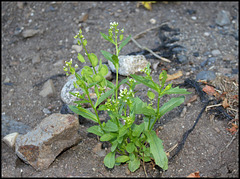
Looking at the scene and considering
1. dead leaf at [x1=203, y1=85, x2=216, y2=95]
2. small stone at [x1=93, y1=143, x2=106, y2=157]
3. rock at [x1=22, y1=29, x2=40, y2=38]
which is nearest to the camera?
small stone at [x1=93, y1=143, x2=106, y2=157]

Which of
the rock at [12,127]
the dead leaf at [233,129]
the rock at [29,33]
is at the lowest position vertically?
the rock at [12,127]

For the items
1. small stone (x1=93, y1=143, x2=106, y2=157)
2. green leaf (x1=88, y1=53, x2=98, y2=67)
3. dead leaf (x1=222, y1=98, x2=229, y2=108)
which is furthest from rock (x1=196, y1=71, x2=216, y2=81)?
green leaf (x1=88, y1=53, x2=98, y2=67)

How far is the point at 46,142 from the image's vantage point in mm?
3164

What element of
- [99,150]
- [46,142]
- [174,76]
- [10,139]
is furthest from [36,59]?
[174,76]

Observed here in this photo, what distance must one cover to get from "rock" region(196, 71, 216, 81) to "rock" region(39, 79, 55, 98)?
201 cm

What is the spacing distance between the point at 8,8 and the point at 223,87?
4323 mm

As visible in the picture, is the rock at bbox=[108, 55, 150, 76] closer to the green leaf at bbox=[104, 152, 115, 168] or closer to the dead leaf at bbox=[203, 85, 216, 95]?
Answer: the dead leaf at bbox=[203, 85, 216, 95]

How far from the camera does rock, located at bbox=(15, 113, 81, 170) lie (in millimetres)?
3176

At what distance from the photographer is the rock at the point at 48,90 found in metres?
4.11

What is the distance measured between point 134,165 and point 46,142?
38.4 inches

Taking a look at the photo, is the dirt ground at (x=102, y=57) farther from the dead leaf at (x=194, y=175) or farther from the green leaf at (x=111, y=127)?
the green leaf at (x=111, y=127)

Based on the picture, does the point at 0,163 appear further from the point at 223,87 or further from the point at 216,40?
the point at 216,40

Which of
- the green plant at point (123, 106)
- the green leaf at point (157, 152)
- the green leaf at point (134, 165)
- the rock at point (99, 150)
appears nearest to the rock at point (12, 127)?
the rock at point (99, 150)

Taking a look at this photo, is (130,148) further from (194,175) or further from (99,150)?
(194,175)
